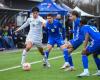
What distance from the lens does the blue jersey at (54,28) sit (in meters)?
16.0

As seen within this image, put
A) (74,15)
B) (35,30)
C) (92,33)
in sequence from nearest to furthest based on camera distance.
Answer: (92,33)
(74,15)
(35,30)

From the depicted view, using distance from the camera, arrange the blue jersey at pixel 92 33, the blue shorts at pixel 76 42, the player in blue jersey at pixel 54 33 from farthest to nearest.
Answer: the player in blue jersey at pixel 54 33
the blue shorts at pixel 76 42
the blue jersey at pixel 92 33

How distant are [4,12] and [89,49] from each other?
61.4ft

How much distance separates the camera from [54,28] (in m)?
16.0

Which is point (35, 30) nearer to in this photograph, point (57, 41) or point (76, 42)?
point (57, 41)

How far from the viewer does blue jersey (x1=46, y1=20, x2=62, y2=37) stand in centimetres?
1602

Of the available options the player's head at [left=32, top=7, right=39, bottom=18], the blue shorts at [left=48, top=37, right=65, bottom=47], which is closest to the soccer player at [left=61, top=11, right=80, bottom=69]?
the blue shorts at [left=48, top=37, right=65, bottom=47]

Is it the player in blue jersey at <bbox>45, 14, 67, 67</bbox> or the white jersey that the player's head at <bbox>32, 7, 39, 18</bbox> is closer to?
→ the white jersey

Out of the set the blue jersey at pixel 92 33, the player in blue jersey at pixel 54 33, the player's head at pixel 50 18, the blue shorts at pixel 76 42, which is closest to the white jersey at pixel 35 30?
the player's head at pixel 50 18

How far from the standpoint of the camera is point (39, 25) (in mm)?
15469

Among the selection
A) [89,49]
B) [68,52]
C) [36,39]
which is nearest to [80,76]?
[89,49]

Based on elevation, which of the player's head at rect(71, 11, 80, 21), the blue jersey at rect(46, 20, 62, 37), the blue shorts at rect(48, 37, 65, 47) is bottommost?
the blue shorts at rect(48, 37, 65, 47)

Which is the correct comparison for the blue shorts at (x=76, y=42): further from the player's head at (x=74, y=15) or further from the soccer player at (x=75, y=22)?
the player's head at (x=74, y=15)

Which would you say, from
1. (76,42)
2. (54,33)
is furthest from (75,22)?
(54,33)
